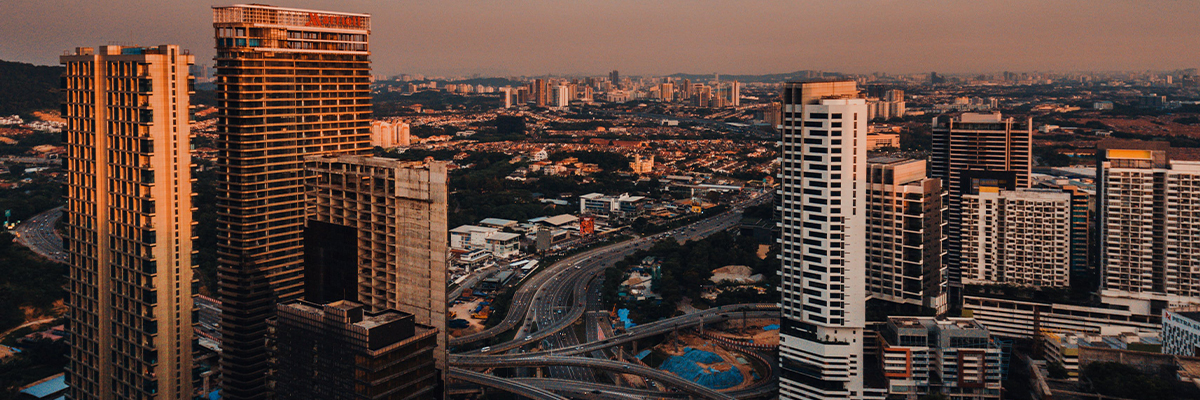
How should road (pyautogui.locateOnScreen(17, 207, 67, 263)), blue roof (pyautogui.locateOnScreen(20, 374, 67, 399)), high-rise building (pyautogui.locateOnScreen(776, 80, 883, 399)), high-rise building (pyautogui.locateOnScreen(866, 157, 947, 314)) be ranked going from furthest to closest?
road (pyautogui.locateOnScreen(17, 207, 67, 263))
blue roof (pyautogui.locateOnScreen(20, 374, 67, 399))
high-rise building (pyautogui.locateOnScreen(866, 157, 947, 314))
high-rise building (pyautogui.locateOnScreen(776, 80, 883, 399))

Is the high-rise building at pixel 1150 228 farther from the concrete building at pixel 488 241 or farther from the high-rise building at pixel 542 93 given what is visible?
the high-rise building at pixel 542 93

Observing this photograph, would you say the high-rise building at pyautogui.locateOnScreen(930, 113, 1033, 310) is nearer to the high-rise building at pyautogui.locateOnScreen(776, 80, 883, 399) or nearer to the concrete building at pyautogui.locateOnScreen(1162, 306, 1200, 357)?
the concrete building at pyautogui.locateOnScreen(1162, 306, 1200, 357)

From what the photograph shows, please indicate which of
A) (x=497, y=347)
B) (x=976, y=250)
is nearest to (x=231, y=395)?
(x=497, y=347)

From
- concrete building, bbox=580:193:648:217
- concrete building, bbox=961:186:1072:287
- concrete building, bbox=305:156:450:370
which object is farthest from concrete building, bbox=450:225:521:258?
concrete building, bbox=305:156:450:370

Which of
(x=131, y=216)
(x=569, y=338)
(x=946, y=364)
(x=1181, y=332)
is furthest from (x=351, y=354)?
(x=1181, y=332)

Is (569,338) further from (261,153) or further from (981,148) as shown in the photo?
(981,148)

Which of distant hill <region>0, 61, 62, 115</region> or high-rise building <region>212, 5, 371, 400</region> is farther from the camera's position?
distant hill <region>0, 61, 62, 115</region>

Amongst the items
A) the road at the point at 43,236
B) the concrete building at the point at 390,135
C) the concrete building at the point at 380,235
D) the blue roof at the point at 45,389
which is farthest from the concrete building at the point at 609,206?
the concrete building at the point at 390,135
